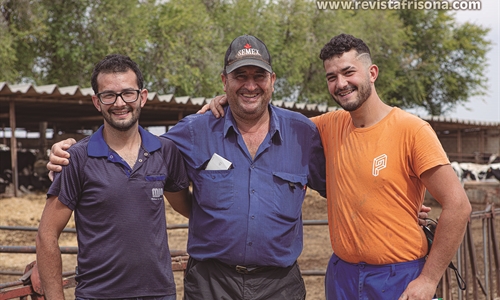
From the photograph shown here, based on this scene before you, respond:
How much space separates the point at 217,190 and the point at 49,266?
952mm

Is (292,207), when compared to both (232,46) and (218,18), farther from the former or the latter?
(218,18)

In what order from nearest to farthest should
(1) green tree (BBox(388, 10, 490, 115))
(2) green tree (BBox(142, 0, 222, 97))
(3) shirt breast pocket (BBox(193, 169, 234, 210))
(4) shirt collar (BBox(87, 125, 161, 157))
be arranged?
1. (4) shirt collar (BBox(87, 125, 161, 157))
2. (3) shirt breast pocket (BBox(193, 169, 234, 210))
3. (2) green tree (BBox(142, 0, 222, 97))
4. (1) green tree (BBox(388, 10, 490, 115))

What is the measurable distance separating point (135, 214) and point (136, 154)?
340mm

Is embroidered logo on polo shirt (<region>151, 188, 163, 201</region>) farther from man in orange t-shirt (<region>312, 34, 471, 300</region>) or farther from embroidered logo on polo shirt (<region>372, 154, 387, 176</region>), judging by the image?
embroidered logo on polo shirt (<region>372, 154, 387, 176</region>)

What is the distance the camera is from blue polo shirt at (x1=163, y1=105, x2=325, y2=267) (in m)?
2.96

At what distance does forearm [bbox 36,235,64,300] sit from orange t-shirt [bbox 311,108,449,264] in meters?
1.52

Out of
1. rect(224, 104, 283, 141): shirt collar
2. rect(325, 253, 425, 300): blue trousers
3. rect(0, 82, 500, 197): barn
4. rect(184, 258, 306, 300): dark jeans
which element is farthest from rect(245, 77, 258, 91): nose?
rect(0, 82, 500, 197): barn

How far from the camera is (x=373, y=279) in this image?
2.96 m

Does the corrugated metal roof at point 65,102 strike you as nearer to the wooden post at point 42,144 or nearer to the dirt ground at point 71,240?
the wooden post at point 42,144

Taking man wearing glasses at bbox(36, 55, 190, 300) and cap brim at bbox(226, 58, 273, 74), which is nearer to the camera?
man wearing glasses at bbox(36, 55, 190, 300)

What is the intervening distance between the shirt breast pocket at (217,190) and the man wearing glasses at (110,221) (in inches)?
12.6

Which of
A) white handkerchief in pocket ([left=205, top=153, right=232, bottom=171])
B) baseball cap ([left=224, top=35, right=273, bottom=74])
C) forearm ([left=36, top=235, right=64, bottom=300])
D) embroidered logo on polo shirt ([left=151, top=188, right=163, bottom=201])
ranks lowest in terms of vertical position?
forearm ([left=36, top=235, right=64, bottom=300])

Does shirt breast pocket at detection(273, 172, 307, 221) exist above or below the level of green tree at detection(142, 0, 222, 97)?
below

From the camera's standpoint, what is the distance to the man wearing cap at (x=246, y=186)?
2.96m
